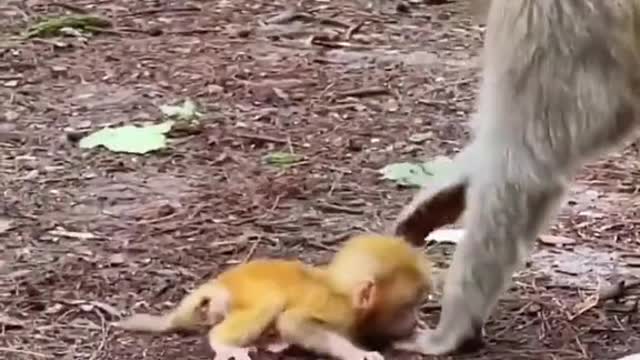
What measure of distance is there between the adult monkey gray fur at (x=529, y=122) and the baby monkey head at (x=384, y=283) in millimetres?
79

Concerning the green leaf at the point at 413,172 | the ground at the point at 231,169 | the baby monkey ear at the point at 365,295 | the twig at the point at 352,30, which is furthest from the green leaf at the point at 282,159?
the twig at the point at 352,30

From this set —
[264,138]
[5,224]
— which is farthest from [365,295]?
[264,138]

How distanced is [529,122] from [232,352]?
892 mm

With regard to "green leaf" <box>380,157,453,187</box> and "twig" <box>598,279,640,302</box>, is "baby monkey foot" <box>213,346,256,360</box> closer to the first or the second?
"twig" <box>598,279,640,302</box>

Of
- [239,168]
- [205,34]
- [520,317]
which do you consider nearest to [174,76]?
[205,34]

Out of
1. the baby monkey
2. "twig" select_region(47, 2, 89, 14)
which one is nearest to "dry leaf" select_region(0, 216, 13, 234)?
the baby monkey

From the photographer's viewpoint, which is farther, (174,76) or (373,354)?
(174,76)

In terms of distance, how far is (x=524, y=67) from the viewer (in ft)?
13.1

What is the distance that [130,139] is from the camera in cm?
577

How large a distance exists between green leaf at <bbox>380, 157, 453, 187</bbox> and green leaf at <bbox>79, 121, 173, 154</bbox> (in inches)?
32.0

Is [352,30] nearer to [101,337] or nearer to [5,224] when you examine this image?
[5,224]

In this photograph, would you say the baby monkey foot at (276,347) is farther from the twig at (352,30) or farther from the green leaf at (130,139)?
the twig at (352,30)

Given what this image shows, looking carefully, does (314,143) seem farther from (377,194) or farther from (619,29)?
(619,29)

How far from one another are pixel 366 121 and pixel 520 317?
1.88 m
